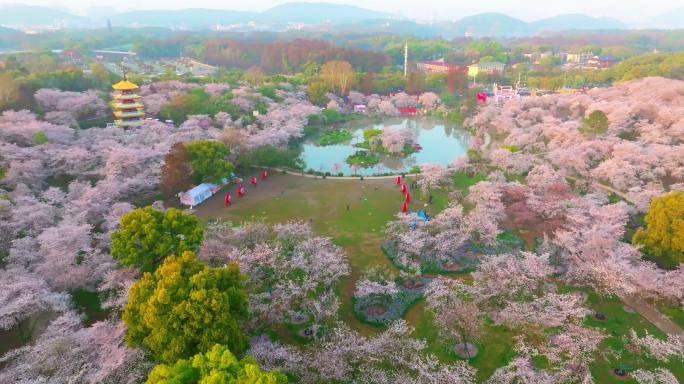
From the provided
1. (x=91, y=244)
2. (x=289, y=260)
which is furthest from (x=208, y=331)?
(x=91, y=244)

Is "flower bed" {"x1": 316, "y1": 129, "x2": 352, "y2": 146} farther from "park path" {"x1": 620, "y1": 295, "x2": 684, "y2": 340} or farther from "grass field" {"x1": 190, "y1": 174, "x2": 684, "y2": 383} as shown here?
"park path" {"x1": 620, "y1": 295, "x2": 684, "y2": 340}

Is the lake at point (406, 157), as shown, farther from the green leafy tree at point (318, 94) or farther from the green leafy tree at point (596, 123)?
the green leafy tree at point (596, 123)

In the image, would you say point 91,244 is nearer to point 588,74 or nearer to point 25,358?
point 25,358

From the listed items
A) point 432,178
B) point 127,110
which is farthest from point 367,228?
point 127,110

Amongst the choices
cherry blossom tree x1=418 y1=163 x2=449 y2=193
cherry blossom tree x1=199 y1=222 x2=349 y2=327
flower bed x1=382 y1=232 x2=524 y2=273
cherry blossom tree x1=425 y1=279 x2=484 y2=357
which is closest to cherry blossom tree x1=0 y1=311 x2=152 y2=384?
cherry blossom tree x1=199 y1=222 x2=349 y2=327

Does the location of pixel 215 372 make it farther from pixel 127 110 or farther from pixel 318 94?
pixel 318 94

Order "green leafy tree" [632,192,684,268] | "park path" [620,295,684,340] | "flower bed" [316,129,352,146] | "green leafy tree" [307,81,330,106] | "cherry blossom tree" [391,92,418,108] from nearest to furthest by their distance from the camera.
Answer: "park path" [620,295,684,340] < "green leafy tree" [632,192,684,268] < "flower bed" [316,129,352,146] < "green leafy tree" [307,81,330,106] < "cherry blossom tree" [391,92,418,108]
